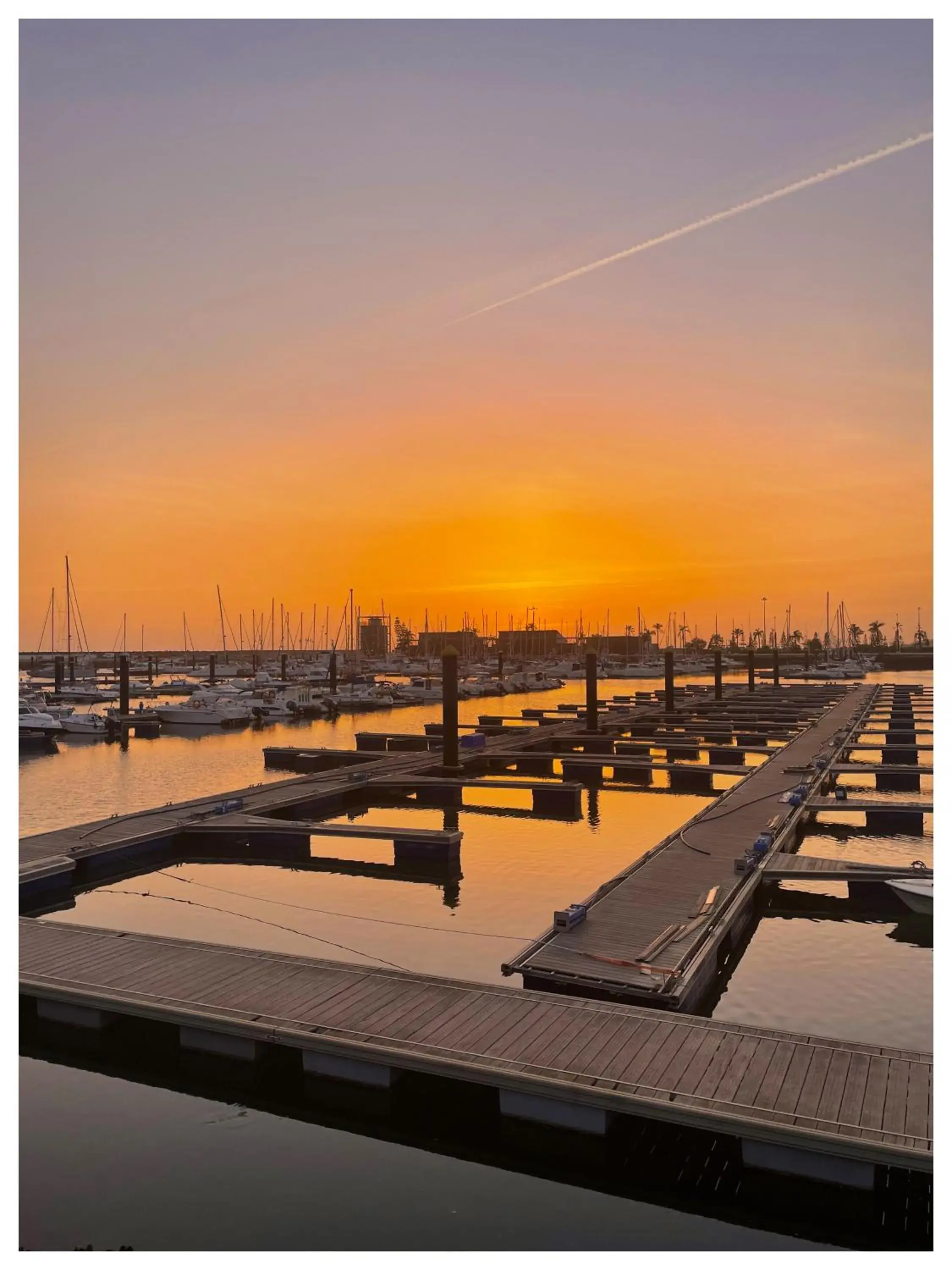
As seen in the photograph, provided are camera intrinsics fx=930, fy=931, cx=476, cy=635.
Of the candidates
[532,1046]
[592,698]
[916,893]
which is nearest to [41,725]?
[592,698]

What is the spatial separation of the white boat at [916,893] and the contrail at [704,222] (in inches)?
492

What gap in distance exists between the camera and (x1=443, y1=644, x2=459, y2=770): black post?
32594mm

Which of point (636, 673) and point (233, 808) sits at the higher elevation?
point (636, 673)

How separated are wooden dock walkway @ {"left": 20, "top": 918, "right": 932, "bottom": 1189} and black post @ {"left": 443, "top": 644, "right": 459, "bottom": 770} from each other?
1897 cm

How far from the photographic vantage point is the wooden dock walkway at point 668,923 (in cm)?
1302

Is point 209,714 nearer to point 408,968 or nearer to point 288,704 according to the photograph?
point 288,704

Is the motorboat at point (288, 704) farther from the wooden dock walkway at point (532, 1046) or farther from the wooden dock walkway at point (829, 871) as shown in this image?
the wooden dock walkway at point (532, 1046)

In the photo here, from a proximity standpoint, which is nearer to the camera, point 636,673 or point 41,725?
point 41,725

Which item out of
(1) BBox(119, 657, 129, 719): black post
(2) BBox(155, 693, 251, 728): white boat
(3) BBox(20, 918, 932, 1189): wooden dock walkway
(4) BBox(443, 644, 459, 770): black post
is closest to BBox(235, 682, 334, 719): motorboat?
(2) BBox(155, 693, 251, 728): white boat

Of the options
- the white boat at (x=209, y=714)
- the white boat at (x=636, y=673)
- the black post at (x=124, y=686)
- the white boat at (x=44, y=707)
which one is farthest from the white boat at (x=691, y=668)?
the white boat at (x=44, y=707)

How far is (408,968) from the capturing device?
1606 centimetres

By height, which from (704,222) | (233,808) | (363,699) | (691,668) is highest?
(704,222)

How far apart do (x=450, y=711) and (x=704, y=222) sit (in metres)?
20.3

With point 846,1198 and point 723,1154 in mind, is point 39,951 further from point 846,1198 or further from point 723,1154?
point 846,1198
